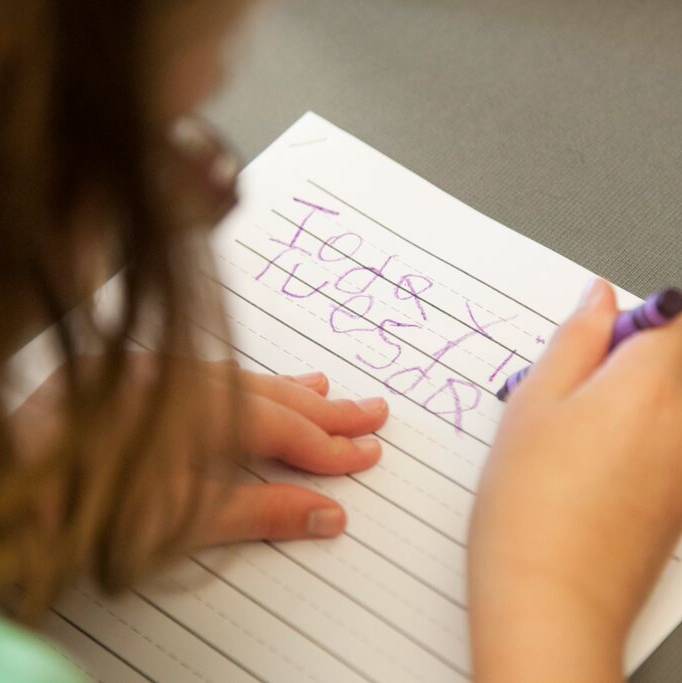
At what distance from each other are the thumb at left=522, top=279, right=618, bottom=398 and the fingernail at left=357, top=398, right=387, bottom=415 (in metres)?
0.08

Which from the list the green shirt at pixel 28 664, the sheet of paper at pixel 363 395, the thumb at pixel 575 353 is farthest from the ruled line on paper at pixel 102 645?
the thumb at pixel 575 353

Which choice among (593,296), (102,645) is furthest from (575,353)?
(102,645)

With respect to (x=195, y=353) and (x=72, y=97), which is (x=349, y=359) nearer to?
(x=195, y=353)

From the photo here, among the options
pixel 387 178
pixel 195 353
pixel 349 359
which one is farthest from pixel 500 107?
pixel 195 353

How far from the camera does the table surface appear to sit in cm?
57

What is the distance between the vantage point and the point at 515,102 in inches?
24.5

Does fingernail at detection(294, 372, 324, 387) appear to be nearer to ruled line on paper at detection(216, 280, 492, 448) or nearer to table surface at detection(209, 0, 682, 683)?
ruled line on paper at detection(216, 280, 492, 448)

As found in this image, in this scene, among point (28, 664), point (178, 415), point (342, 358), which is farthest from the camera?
point (342, 358)

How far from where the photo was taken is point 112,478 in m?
0.40

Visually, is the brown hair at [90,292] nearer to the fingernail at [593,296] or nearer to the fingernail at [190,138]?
the fingernail at [190,138]

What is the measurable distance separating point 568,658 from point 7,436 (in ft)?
0.82

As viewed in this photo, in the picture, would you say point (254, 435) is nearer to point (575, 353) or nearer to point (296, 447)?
point (296, 447)

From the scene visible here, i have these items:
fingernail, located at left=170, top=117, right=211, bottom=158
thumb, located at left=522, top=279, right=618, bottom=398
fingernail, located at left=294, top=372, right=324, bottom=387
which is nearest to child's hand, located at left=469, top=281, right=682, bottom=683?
thumb, located at left=522, top=279, right=618, bottom=398

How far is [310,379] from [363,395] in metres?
0.03
